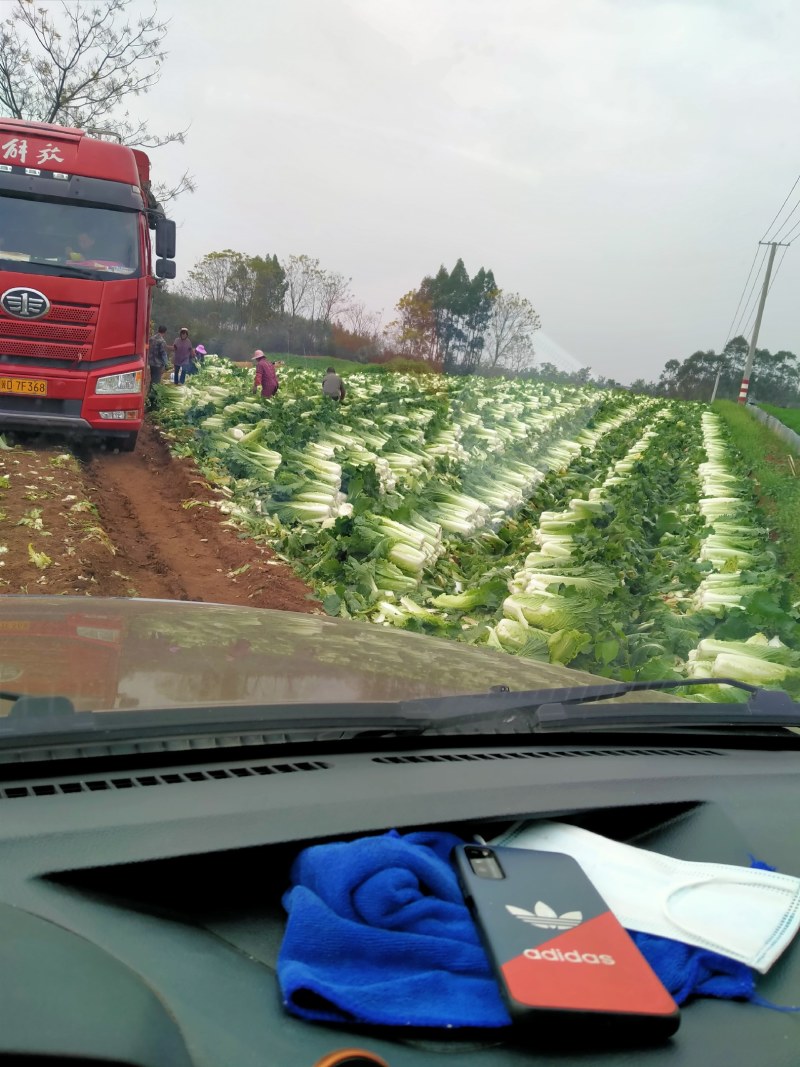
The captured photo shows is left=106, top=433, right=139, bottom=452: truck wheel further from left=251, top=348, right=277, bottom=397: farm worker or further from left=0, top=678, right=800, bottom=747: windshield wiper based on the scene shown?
left=0, top=678, right=800, bottom=747: windshield wiper

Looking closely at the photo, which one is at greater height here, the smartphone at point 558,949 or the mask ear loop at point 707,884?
the smartphone at point 558,949

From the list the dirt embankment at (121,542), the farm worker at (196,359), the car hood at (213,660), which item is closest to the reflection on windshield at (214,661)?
the car hood at (213,660)

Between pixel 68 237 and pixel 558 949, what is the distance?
447 inches

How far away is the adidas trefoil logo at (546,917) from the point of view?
1562 mm

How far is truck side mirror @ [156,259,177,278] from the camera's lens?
40.5ft

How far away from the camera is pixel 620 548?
809 cm

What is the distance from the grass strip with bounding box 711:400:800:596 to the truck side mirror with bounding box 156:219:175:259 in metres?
9.12

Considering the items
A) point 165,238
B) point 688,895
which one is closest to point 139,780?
point 688,895

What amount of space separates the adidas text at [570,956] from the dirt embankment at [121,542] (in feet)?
18.1

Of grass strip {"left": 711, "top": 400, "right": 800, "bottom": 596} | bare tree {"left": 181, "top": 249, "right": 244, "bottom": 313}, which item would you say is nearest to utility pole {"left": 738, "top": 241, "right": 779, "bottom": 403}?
grass strip {"left": 711, "top": 400, "right": 800, "bottom": 596}

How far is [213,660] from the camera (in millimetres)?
2658

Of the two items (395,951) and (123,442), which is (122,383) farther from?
(395,951)

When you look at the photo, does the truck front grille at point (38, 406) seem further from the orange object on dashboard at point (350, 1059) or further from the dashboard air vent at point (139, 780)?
the orange object on dashboard at point (350, 1059)

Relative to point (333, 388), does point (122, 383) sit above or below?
above
